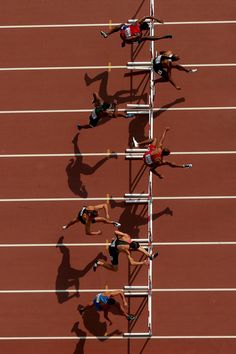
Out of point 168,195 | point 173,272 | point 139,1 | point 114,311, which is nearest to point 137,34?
point 139,1

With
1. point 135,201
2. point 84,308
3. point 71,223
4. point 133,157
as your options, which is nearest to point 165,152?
point 133,157

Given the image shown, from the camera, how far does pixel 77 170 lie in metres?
14.2

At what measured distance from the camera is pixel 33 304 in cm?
1391

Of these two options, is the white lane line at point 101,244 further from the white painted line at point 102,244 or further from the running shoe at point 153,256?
the running shoe at point 153,256

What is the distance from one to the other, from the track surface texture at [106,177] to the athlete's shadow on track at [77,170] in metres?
0.03

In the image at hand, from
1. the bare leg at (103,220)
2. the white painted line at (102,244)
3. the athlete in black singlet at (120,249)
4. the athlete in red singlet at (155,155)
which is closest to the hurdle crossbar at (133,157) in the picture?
the athlete in red singlet at (155,155)

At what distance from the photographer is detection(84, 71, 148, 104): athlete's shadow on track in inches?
558

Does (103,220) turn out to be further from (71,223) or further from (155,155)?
(155,155)

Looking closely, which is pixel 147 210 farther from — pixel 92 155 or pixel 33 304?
pixel 33 304

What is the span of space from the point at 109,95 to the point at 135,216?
11.2ft

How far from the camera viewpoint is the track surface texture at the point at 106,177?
1382 centimetres

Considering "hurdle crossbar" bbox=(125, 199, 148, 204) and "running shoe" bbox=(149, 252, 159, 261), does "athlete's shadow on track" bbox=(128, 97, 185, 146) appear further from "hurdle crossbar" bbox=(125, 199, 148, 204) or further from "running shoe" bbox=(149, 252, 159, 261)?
"running shoe" bbox=(149, 252, 159, 261)

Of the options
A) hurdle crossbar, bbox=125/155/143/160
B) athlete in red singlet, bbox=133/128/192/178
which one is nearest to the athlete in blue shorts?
athlete in red singlet, bbox=133/128/192/178

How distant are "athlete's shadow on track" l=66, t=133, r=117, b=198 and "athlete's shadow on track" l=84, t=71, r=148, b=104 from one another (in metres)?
1.35
